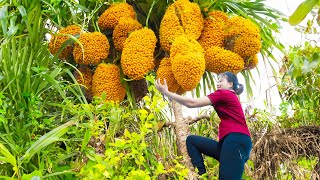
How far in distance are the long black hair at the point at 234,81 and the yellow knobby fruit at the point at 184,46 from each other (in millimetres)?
198

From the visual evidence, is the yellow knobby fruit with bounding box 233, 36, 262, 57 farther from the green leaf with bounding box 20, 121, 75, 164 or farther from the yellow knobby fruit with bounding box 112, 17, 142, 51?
the green leaf with bounding box 20, 121, 75, 164

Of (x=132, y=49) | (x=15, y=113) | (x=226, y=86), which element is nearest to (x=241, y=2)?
(x=226, y=86)

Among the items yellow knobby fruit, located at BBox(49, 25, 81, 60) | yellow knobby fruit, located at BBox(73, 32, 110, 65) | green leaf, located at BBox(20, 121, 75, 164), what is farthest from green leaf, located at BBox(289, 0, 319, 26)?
yellow knobby fruit, located at BBox(49, 25, 81, 60)

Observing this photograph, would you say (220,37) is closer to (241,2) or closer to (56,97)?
(241,2)

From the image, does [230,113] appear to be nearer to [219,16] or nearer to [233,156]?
[233,156]

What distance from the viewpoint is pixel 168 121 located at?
8.50 feet

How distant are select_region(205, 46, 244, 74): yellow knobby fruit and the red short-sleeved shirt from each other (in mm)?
208

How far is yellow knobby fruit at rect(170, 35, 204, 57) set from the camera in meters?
2.00

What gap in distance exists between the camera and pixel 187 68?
6.44ft

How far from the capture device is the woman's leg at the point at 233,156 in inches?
90.0

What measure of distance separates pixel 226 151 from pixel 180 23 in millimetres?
613

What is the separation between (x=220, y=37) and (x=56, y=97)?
2.78 feet

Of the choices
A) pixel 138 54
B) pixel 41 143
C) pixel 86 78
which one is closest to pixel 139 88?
pixel 86 78

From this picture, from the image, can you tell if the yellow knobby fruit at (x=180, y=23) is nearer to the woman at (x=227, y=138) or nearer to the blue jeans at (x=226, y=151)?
the woman at (x=227, y=138)
